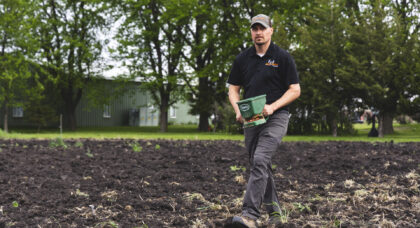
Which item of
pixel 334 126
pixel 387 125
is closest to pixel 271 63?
pixel 334 126

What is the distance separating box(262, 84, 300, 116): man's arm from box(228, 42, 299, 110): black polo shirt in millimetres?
66

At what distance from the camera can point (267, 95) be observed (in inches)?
178

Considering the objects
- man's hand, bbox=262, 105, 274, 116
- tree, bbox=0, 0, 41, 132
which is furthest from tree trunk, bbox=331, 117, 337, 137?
man's hand, bbox=262, 105, 274, 116

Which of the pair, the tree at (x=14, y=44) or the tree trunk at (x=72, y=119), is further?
the tree trunk at (x=72, y=119)

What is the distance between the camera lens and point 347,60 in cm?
2314

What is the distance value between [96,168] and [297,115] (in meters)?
18.4

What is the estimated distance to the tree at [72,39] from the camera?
115ft

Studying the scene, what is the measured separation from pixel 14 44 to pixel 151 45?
9492 millimetres

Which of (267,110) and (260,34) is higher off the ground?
(260,34)

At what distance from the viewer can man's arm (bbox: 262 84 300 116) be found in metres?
4.27

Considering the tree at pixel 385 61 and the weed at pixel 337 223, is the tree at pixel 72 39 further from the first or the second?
the weed at pixel 337 223

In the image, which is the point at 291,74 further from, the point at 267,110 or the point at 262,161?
the point at 262,161

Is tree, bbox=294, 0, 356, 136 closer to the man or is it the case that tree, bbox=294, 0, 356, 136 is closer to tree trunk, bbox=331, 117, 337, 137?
tree trunk, bbox=331, 117, 337, 137

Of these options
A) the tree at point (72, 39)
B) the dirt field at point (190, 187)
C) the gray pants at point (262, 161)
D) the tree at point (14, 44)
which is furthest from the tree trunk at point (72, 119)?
the gray pants at point (262, 161)
